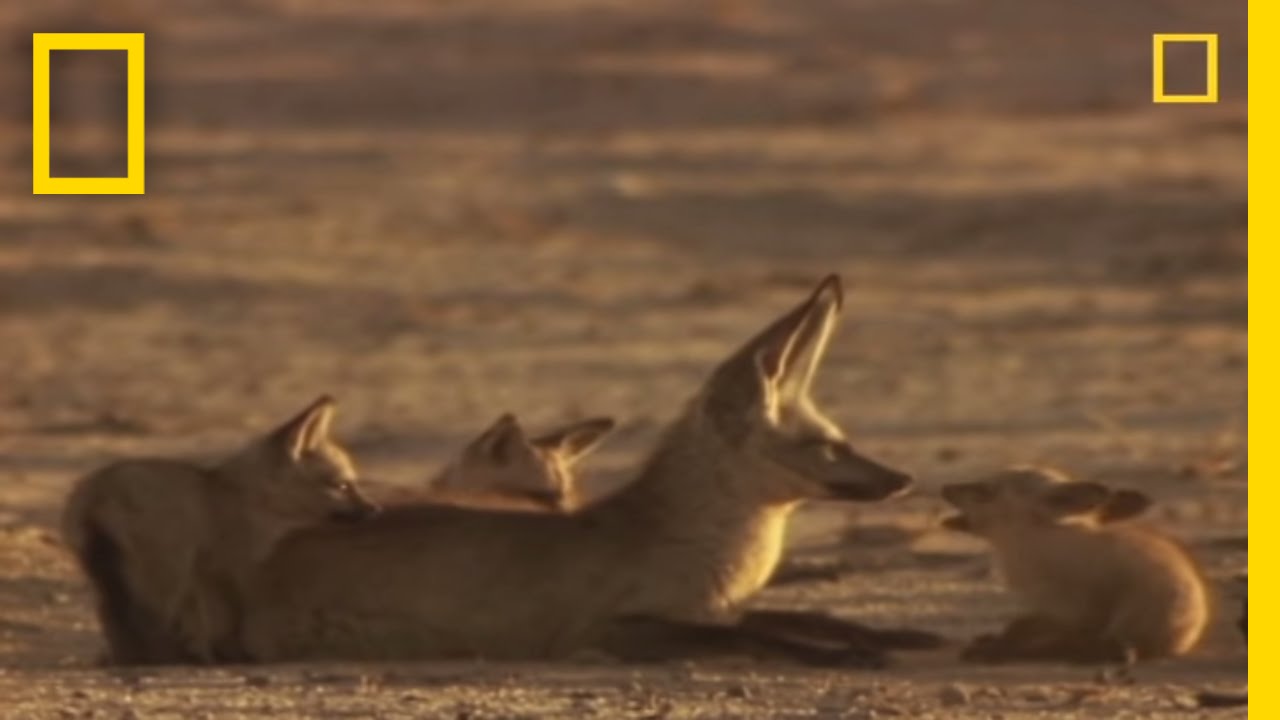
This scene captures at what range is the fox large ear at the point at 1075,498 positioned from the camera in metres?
11.6

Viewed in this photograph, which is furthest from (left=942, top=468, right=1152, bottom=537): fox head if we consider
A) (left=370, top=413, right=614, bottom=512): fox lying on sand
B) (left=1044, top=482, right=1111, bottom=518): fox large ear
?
(left=370, top=413, right=614, bottom=512): fox lying on sand

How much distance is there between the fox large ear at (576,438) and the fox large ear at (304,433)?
1.53 m

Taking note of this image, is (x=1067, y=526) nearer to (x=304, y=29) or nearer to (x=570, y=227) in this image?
(x=570, y=227)

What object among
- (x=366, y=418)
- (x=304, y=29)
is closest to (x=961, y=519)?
(x=366, y=418)

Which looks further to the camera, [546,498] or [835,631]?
[546,498]

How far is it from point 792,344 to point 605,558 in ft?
2.51

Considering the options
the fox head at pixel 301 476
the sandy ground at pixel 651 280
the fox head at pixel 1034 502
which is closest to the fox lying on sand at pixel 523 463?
the sandy ground at pixel 651 280

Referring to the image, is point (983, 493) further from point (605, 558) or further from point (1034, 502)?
point (605, 558)

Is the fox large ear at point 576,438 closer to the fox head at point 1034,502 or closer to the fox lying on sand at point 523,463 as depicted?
the fox lying on sand at point 523,463

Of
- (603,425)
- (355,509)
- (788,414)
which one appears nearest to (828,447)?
(788,414)

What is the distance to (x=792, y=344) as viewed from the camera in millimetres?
11383

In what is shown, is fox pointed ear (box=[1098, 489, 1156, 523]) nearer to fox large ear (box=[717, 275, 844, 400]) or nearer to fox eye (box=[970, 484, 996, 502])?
fox eye (box=[970, 484, 996, 502])

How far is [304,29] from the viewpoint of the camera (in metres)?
39.6

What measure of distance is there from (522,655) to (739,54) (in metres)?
25.2
